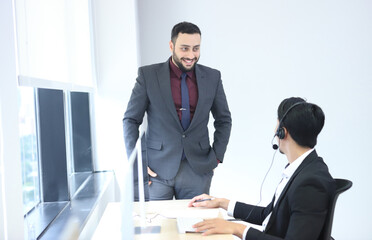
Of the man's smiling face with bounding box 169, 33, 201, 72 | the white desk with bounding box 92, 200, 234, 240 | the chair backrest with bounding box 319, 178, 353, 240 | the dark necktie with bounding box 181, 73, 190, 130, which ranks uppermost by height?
the man's smiling face with bounding box 169, 33, 201, 72

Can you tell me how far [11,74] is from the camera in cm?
161

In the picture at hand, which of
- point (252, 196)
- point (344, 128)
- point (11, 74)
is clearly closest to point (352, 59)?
point (344, 128)

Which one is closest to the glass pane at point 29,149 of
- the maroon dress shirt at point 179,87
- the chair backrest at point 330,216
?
the maroon dress shirt at point 179,87

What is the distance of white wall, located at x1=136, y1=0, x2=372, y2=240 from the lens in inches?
167

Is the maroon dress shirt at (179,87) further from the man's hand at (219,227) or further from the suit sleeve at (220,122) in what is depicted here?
the man's hand at (219,227)

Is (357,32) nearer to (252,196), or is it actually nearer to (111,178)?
(252,196)

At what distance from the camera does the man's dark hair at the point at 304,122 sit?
175cm

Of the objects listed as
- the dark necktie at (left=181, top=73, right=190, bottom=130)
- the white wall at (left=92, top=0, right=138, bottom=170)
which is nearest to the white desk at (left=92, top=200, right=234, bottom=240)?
the dark necktie at (left=181, top=73, right=190, bottom=130)

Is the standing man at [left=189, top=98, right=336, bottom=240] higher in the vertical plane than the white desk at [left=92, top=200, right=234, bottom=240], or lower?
higher

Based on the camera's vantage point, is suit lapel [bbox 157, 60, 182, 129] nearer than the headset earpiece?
No

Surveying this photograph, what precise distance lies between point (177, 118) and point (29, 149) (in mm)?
862

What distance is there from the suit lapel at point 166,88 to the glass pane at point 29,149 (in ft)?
2.48

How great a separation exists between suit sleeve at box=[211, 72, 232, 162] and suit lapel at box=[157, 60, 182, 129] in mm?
314

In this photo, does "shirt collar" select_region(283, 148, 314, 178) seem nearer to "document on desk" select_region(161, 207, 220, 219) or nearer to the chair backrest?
the chair backrest
